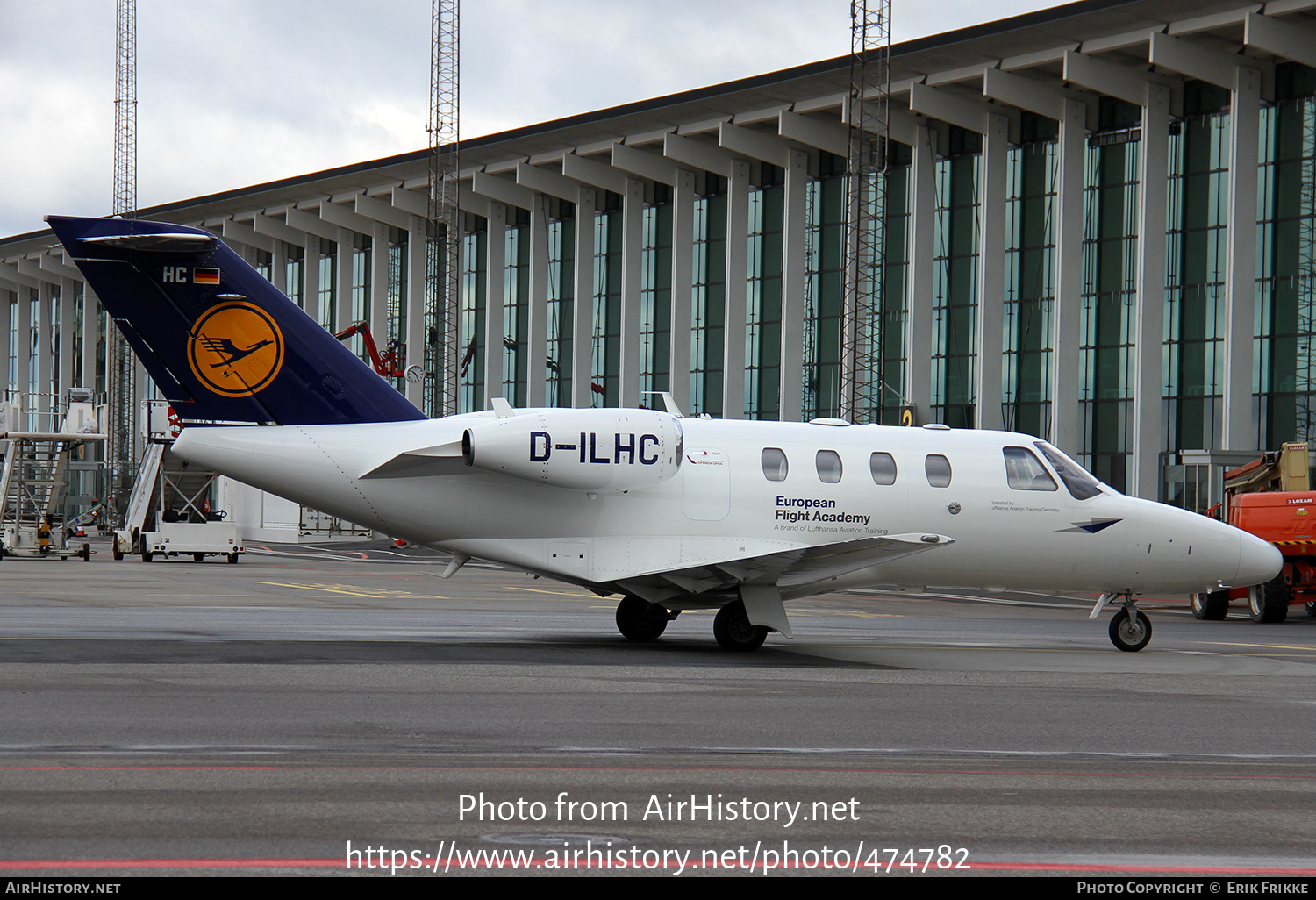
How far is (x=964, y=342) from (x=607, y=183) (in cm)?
2002

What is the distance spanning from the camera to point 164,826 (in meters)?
6.82

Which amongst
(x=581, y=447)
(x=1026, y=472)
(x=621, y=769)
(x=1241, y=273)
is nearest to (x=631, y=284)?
(x=1241, y=273)

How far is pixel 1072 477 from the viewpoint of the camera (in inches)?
766

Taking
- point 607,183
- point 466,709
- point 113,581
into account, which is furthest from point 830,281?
point 466,709

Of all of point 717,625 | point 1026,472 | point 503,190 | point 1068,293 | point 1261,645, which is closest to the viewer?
point 717,625

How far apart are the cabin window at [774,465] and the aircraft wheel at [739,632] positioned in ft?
5.72

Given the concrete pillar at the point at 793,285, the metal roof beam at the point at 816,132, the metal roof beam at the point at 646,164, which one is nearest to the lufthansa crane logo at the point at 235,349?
the metal roof beam at the point at 816,132

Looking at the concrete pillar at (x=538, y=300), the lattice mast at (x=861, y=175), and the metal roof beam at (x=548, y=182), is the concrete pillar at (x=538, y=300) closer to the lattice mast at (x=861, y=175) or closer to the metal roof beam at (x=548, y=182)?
the metal roof beam at (x=548, y=182)

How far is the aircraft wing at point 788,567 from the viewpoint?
16859 mm

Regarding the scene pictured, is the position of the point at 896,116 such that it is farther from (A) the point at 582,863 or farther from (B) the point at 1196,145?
(A) the point at 582,863

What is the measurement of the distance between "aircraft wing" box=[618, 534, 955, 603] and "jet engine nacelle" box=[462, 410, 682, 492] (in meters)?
1.33

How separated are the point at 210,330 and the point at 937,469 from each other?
31.9 ft

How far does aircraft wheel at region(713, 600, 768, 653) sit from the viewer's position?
17.7 metres

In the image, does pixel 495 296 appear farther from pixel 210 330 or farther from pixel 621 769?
pixel 621 769
